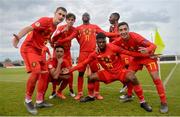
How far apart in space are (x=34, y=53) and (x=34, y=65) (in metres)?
0.38

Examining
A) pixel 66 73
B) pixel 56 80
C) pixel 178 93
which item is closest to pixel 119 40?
pixel 66 73

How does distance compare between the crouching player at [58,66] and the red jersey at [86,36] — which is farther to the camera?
the red jersey at [86,36]

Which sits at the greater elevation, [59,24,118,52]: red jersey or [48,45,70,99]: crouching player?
[59,24,118,52]: red jersey

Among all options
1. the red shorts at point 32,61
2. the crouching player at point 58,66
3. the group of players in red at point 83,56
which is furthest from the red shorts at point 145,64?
the red shorts at point 32,61

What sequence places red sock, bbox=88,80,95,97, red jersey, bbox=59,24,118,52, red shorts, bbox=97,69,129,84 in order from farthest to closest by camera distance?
red jersey, bbox=59,24,118,52, red sock, bbox=88,80,95,97, red shorts, bbox=97,69,129,84

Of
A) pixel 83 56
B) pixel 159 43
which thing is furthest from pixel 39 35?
pixel 159 43

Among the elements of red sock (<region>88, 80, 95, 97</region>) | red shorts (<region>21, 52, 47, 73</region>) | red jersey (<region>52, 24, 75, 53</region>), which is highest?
red jersey (<region>52, 24, 75, 53</region>)

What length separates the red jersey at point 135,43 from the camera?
27.1 ft

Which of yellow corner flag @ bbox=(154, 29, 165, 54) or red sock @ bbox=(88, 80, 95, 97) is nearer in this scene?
red sock @ bbox=(88, 80, 95, 97)

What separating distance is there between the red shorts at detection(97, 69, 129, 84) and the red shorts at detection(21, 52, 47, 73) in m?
1.52

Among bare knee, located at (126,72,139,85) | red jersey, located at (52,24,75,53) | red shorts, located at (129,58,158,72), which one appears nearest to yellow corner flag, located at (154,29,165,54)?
red jersey, located at (52,24,75,53)

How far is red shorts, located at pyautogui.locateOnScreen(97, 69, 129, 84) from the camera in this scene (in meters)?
8.48

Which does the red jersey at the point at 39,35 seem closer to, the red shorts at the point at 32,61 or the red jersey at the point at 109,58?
the red shorts at the point at 32,61

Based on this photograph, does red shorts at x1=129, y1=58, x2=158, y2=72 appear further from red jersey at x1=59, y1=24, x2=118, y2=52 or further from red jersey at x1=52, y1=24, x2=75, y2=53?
red jersey at x1=52, y1=24, x2=75, y2=53
